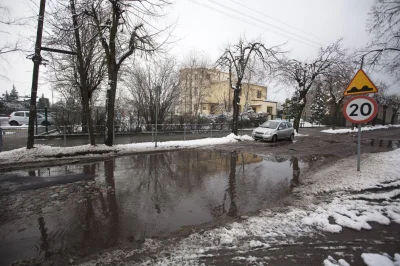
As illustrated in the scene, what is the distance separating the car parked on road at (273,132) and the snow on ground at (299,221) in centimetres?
998

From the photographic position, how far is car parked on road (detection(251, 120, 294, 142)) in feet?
52.4

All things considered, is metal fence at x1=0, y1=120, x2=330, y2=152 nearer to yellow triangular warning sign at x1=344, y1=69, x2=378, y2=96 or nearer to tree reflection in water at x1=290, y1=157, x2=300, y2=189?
tree reflection in water at x1=290, y1=157, x2=300, y2=189

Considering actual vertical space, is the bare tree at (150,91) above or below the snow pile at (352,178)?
above

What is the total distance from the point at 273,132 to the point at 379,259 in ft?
44.8

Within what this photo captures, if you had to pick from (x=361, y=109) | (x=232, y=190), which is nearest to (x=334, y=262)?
(x=232, y=190)

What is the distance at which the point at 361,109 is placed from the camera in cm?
627

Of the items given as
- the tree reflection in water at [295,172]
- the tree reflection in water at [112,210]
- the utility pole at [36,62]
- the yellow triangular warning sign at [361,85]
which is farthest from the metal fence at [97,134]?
the yellow triangular warning sign at [361,85]

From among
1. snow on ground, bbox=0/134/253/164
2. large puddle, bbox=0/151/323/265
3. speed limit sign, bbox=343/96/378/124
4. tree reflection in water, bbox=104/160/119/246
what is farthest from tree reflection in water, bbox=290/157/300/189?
snow on ground, bbox=0/134/253/164

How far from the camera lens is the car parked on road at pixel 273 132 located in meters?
16.0

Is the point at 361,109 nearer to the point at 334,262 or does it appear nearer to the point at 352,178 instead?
the point at 352,178

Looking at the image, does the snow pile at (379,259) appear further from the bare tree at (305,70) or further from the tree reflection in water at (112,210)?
the bare tree at (305,70)

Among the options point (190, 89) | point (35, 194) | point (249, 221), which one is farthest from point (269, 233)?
point (190, 89)

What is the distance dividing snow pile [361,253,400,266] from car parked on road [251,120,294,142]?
43.5 feet

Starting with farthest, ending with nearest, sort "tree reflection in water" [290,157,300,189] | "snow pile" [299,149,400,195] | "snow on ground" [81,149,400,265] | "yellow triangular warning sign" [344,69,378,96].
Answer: "tree reflection in water" [290,157,300,189]
"yellow triangular warning sign" [344,69,378,96]
"snow pile" [299,149,400,195]
"snow on ground" [81,149,400,265]
